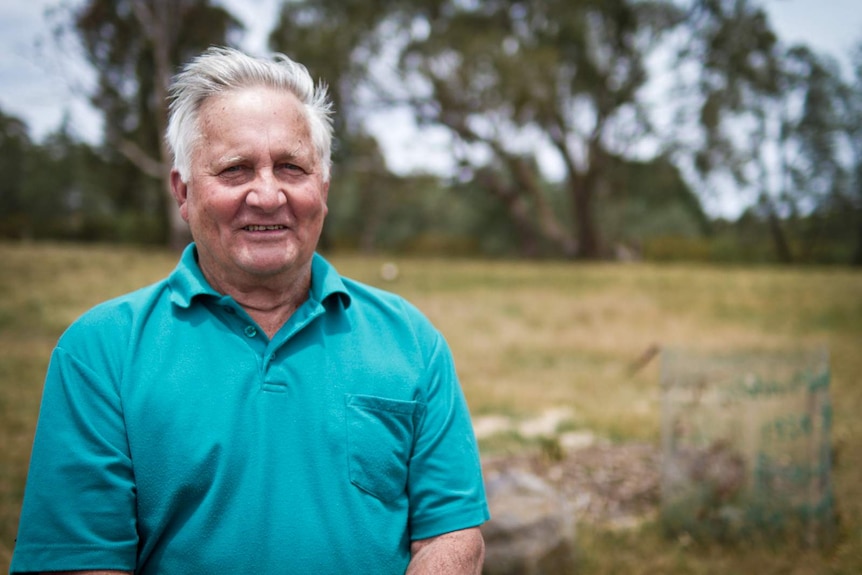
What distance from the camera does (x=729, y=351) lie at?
168 inches

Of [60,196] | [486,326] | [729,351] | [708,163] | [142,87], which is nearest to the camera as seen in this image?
[729,351]

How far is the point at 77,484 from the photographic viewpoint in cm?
155

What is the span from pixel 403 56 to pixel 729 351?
17778 millimetres

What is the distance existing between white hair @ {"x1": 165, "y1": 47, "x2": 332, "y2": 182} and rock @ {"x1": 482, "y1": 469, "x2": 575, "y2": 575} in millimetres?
2292

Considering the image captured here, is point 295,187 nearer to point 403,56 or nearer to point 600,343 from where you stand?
point 600,343

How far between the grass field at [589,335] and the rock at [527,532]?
33 centimetres

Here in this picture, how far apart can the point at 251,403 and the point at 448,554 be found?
64cm

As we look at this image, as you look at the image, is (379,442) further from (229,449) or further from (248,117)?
(248,117)

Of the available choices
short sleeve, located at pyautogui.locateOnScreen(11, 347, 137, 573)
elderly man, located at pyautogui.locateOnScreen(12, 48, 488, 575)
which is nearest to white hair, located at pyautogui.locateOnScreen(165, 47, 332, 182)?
elderly man, located at pyautogui.locateOnScreen(12, 48, 488, 575)

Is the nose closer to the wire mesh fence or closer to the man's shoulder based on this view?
the man's shoulder

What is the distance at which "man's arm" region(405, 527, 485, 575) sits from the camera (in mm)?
1780

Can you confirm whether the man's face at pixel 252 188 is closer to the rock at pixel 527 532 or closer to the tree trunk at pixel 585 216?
the rock at pixel 527 532

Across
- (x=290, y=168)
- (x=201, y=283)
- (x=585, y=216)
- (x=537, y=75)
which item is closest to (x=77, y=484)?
(x=201, y=283)

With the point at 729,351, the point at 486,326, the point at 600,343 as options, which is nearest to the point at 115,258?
the point at 486,326
